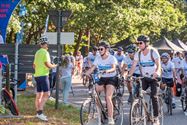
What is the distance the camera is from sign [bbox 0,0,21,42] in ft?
52.7

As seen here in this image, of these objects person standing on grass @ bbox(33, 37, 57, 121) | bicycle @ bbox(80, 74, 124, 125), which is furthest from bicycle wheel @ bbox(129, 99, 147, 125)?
person standing on grass @ bbox(33, 37, 57, 121)

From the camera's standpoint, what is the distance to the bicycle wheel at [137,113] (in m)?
9.20

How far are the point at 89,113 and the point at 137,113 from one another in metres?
1.08

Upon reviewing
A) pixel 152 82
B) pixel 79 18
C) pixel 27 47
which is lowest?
pixel 152 82

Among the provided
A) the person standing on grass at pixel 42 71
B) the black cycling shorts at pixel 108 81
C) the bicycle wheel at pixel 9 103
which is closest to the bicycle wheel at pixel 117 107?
the black cycling shorts at pixel 108 81

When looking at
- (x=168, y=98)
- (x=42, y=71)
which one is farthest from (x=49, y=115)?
(x=168, y=98)

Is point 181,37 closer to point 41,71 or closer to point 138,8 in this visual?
point 138,8

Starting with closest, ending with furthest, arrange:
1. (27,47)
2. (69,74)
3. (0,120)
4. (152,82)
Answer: (152,82), (0,120), (27,47), (69,74)

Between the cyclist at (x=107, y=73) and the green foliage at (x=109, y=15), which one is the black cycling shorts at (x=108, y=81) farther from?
the green foliage at (x=109, y=15)

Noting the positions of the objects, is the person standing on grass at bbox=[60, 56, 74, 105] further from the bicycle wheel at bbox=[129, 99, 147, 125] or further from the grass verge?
the bicycle wheel at bbox=[129, 99, 147, 125]

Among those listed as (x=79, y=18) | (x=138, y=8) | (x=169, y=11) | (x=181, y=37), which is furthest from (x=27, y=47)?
(x=181, y=37)

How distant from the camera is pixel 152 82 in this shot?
32.3 ft

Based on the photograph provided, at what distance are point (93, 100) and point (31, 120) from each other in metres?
1.87

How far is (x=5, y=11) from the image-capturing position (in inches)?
641
